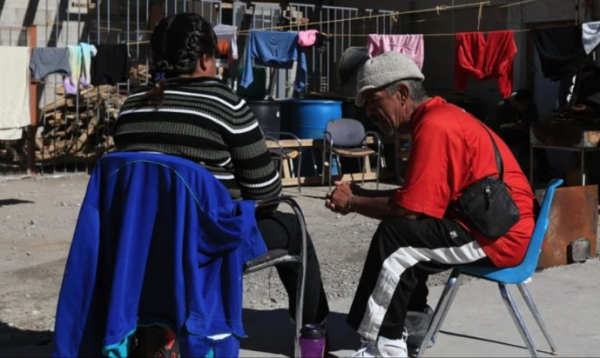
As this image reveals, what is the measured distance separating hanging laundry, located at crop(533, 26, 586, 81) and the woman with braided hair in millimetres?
7004

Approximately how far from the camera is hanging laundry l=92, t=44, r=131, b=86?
11.3m

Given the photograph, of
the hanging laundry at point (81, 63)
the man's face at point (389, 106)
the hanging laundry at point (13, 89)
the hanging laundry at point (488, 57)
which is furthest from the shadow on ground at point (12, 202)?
the man's face at point (389, 106)

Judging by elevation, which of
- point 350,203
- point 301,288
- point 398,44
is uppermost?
point 398,44

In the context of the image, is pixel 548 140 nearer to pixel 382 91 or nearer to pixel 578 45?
pixel 578 45

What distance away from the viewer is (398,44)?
1202cm

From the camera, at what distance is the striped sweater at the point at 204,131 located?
3.95 metres

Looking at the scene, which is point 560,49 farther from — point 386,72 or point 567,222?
point 386,72

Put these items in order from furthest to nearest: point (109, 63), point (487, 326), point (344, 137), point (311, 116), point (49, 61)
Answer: point (311, 116)
point (344, 137)
point (109, 63)
point (49, 61)
point (487, 326)

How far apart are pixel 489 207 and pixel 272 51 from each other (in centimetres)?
798

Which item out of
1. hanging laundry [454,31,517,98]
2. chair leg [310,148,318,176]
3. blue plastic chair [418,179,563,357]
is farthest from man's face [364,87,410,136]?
chair leg [310,148,318,176]

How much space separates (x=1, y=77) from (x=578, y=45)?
250 inches

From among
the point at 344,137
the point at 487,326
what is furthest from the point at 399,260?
the point at 344,137

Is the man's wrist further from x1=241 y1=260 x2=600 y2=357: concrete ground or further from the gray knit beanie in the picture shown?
x1=241 y1=260 x2=600 y2=357: concrete ground

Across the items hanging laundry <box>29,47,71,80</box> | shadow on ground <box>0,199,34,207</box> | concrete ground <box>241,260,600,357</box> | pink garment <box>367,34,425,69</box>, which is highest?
pink garment <box>367,34,425,69</box>
